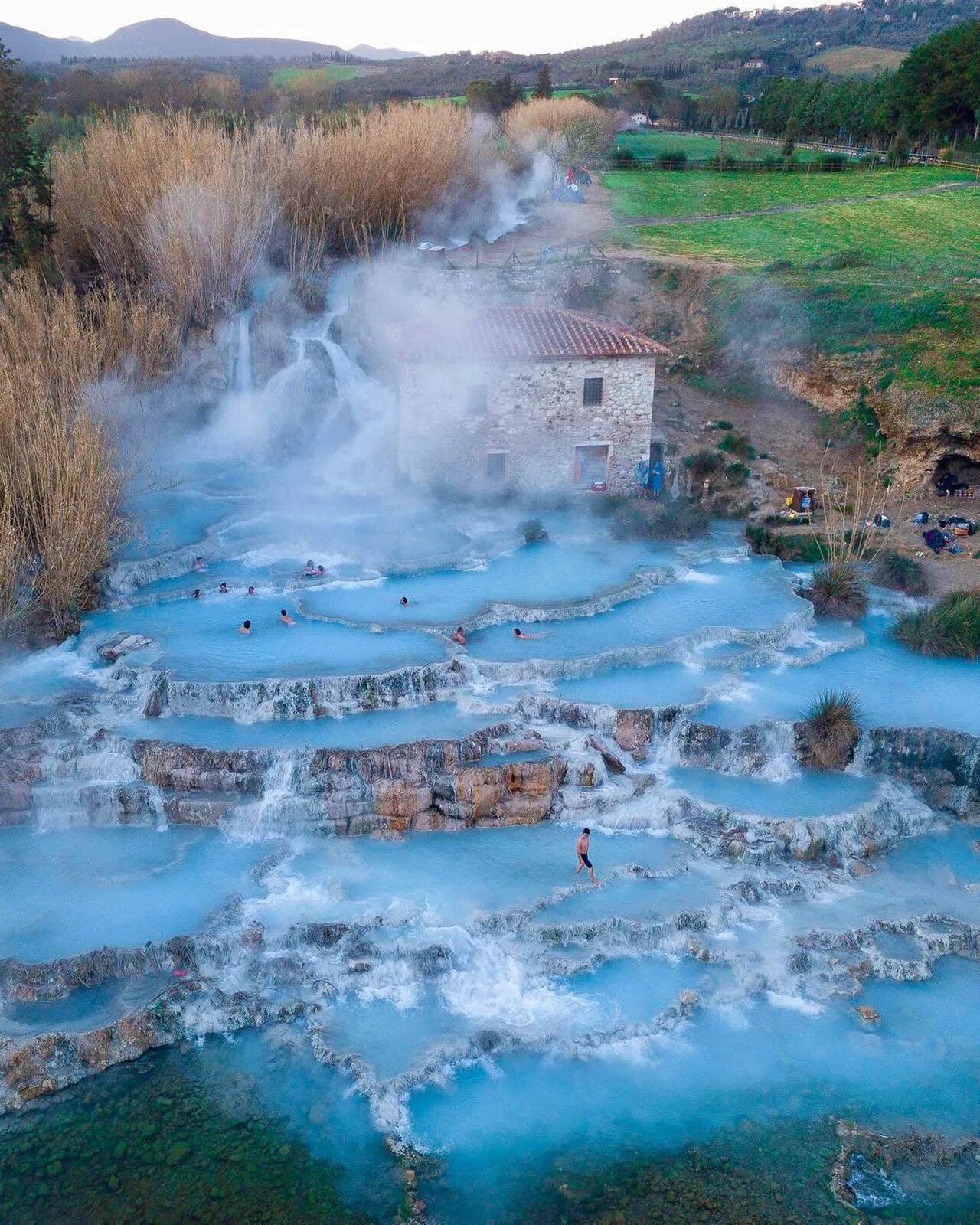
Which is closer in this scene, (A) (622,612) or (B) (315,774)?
(B) (315,774)

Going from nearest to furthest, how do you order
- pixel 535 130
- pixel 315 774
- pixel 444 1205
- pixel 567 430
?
pixel 444 1205 → pixel 315 774 → pixel 567 430 → pixel 535 130

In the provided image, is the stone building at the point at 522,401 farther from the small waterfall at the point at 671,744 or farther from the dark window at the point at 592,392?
the small waterfall at the point at 671,744

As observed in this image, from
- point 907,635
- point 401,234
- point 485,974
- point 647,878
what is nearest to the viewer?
point 485,974

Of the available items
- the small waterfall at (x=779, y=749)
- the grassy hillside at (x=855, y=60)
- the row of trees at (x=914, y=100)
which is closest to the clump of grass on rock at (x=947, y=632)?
the small waterfall at (x=779, y=749)

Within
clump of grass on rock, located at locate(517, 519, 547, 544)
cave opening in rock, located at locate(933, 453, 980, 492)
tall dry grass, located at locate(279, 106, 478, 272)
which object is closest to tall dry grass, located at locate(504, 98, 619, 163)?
tall dry grass, located at locate(279, 106, 478, 272)

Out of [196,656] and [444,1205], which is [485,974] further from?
[196,656]

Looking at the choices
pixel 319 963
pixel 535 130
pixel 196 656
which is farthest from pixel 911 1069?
pixel 535 130

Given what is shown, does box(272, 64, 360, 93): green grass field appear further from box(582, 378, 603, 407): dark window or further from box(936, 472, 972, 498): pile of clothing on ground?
box(936, 472, 972, 498): pile of clothing on ground
